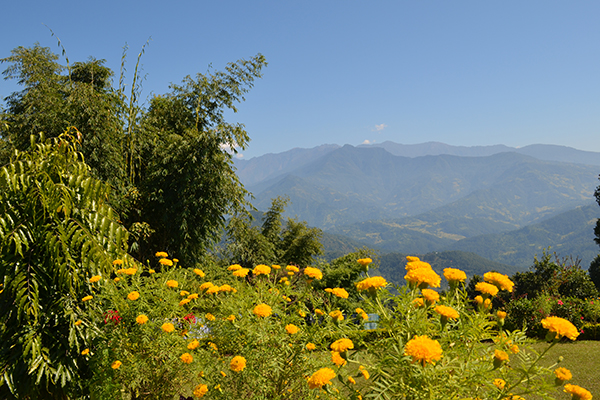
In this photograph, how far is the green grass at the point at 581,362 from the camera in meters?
4.01

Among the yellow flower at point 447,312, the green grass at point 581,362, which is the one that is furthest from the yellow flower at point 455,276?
the green grass at point 581,362

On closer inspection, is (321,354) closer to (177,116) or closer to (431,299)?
(431,299)

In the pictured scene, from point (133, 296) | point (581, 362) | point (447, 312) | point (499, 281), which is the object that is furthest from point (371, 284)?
point (581, 362)

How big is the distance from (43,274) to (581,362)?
7.08 metres

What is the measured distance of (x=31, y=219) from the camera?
200 cm

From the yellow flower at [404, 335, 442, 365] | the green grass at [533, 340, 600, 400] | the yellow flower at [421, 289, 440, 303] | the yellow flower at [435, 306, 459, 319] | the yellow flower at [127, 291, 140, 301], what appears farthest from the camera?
the green grass at [533, 340, 600, 400]

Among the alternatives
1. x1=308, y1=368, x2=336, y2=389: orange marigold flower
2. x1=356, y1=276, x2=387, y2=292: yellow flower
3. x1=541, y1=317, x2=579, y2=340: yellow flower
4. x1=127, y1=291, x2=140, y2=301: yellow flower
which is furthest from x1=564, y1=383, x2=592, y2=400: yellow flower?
x1=127, y1=291, x2=140, y2=301: yellow flower

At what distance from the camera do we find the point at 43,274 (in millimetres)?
2021

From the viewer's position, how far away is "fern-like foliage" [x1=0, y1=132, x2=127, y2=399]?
1.89 meters

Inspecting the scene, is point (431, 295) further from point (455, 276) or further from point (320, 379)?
point (320, 379)

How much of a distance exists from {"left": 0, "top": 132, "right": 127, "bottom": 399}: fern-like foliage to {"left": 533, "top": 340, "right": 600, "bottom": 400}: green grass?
197 inches

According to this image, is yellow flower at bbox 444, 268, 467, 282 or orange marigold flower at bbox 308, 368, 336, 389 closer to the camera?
orange marigold flower at bbox 308, 368, 336, 389

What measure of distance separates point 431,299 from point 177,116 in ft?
21.8

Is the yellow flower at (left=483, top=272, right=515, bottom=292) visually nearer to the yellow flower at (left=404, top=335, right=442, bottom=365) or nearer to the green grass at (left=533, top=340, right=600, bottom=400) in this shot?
the yellow flower at (left=404, top=335, right=442, bottom=365)
